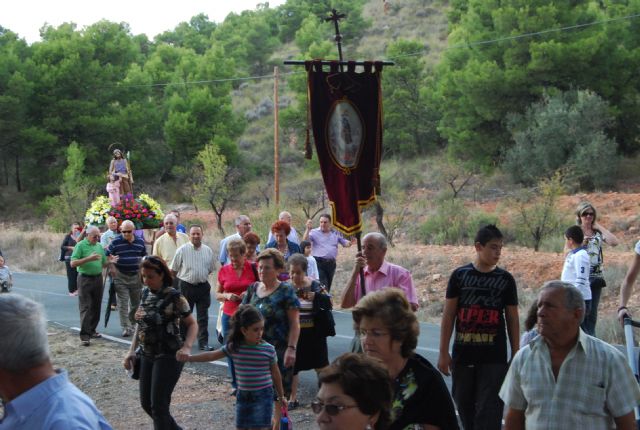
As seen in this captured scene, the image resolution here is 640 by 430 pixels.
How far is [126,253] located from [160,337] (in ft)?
21.3

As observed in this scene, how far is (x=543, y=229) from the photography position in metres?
27.9

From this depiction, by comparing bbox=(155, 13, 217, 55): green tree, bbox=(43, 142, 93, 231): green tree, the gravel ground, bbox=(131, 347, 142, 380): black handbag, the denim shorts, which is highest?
bbox=(155, 13, 217, 55): green tree

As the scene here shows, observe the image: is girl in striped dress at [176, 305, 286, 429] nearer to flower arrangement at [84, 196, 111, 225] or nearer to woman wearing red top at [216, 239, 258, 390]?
woman wearing red top at [216, 239, 258, 390]

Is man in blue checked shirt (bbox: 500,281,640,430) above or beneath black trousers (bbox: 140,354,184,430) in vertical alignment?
above

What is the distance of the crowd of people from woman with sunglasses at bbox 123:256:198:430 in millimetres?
12

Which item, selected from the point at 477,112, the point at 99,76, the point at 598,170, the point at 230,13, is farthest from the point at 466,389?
the point at 230,13

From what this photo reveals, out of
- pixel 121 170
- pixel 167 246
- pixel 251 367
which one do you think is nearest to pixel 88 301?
pixel 167 246

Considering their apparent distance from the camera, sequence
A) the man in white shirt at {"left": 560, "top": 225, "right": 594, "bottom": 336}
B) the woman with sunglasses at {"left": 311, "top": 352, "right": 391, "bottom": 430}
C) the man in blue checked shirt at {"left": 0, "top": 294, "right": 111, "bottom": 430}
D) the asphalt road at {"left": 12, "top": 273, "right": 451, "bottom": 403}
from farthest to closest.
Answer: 1. the asphalt road at {"left": 12, "top": 273, "right": 451, "bottom": 403}
2. the man in white shirt at {"left": 560, "top": 225, "right": 594, "bottom": 336}
3. the woman with sunglasses at {"left": 311, "top": 352, "right": 391, "bottom": 430}
4. the man in blue checked shirt at {"left": 0, "top": 294, "right": 111, "bottom": 430}

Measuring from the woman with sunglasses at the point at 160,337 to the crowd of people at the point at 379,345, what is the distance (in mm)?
12

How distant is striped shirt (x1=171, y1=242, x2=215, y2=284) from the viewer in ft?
40.1

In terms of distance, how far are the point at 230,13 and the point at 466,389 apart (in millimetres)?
100482

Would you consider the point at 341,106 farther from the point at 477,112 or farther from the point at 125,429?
the point at 477,112

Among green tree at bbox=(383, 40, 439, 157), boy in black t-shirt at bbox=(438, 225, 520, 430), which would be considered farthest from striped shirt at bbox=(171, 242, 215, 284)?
green tree at bbox=(383, 40, 439, 157)

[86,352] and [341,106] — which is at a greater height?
[341,106]
